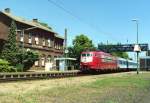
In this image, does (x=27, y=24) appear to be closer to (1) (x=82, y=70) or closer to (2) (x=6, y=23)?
(2) (x=6, y=23)

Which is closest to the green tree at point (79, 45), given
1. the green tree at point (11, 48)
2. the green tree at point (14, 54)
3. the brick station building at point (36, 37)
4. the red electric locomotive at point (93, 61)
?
the brick station building at point (36, 37)

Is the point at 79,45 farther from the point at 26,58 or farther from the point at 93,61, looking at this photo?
the point at 93,61

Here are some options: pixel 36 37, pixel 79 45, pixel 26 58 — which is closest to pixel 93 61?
pixel 26 58

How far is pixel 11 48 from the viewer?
6531 cm

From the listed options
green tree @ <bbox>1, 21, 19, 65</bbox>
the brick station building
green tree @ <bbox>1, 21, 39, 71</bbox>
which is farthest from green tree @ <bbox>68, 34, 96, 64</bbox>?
green tree @ <bbox>1, 21, 19, 65</bbox>

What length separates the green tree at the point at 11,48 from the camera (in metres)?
64.4

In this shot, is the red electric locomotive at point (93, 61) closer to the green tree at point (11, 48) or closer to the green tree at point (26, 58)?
the green tree at point (26, 58)

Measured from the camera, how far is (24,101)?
15.0 meters

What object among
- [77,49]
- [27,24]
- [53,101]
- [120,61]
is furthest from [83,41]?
[53,101]

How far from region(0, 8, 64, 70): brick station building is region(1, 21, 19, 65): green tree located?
140 cm

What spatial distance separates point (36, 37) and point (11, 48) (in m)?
13.6

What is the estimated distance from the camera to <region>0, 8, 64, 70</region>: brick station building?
7162 centimetres

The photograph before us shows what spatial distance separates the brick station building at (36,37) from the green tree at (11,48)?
1.40m

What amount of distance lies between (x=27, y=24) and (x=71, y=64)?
1817cm
